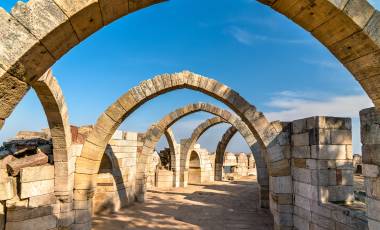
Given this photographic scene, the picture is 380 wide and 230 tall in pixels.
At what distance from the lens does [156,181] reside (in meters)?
16.5

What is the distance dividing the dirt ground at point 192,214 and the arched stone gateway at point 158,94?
1797 mm

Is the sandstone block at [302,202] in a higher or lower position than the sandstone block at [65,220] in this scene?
higher

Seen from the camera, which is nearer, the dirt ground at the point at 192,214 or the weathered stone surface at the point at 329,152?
the weathered stone surface at the point at 329,152

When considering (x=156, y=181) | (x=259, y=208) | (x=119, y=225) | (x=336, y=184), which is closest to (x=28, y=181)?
(x=119, y=225)

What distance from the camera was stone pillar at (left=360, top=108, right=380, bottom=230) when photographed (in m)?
3.45

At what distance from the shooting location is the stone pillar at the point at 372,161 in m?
3.45

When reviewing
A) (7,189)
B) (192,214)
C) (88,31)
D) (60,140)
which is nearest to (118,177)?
(192,214)

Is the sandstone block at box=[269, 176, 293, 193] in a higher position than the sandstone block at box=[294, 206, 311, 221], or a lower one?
higher

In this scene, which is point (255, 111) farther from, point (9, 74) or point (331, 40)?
point (9, 74)

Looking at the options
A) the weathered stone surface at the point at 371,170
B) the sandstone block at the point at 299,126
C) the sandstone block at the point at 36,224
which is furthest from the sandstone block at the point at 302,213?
the sandstone block at the point at 36,224

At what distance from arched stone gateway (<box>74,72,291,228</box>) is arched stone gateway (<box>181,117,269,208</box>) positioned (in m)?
2.67

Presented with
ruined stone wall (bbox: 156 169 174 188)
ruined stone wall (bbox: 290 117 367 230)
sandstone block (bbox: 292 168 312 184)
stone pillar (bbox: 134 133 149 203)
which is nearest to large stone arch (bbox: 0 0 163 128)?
ruined stone wall (bbox: 290 117 367 230)

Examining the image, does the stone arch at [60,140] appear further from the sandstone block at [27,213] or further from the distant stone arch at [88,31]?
the distant stone arch at [88,31]

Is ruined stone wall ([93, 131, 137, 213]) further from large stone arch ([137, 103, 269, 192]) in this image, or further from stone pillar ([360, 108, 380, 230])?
stone pillar ([360, 108, 380, 230])
